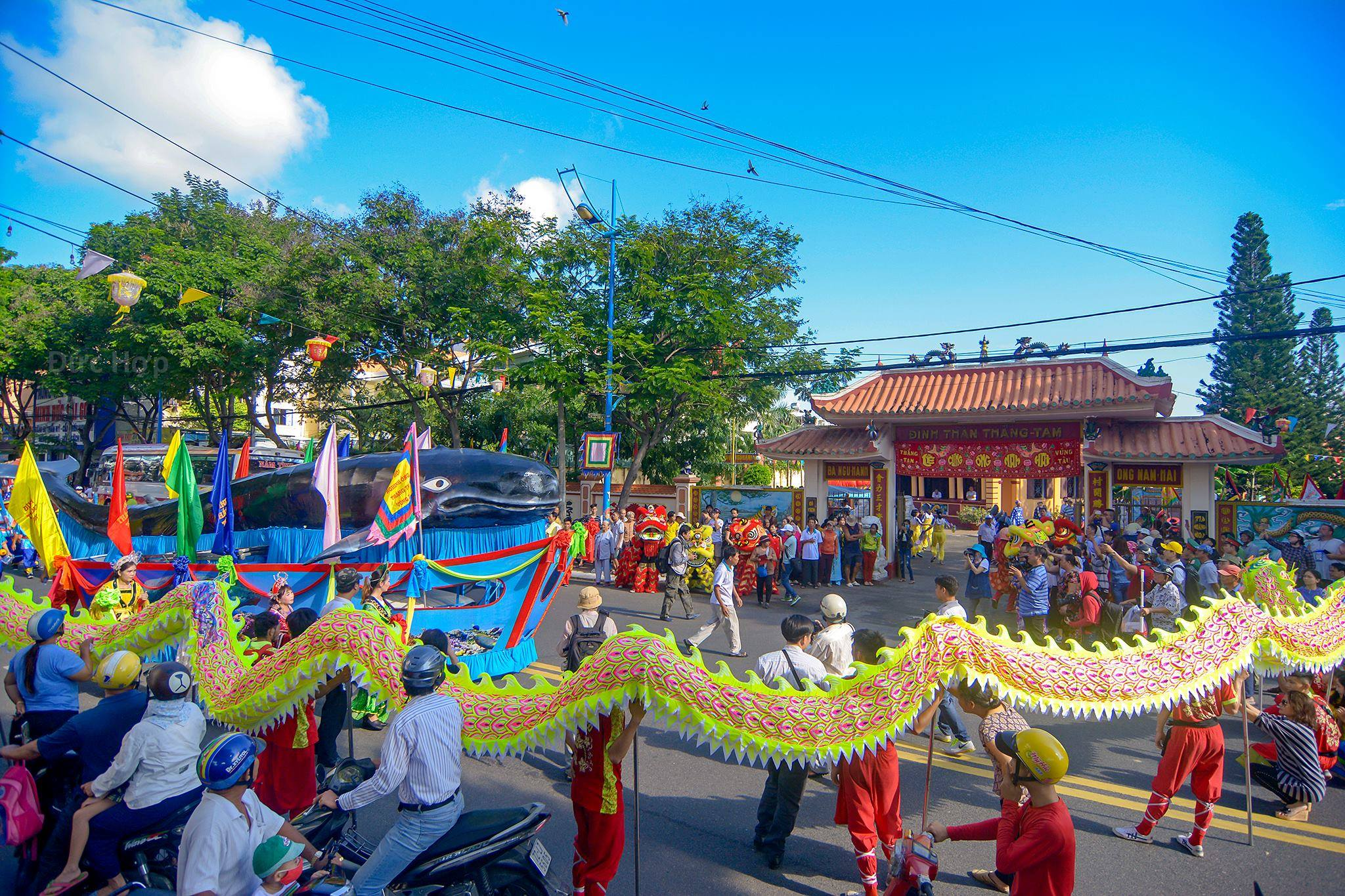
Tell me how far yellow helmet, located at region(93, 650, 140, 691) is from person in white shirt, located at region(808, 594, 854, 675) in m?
4.16

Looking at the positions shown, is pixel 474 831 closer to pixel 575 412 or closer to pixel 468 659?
pixel 468 659

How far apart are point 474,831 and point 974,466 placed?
48.3 feet

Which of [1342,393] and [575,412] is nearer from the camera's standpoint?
[575,412]

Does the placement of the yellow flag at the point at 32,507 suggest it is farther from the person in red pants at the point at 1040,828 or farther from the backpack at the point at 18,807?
the person in red pants at the point at 1040,828

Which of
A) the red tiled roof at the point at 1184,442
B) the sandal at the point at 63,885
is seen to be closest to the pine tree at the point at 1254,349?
the red tiled roof at the point at 1184,442

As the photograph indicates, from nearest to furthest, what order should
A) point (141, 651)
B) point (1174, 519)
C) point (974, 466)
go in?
point (141, 651), point (1174, 519), point (974, 466)

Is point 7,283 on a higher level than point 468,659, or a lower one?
higher

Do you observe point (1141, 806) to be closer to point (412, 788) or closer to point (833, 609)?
point (833, 609)

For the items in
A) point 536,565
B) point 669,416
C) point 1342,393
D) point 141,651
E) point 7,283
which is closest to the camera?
point 141,651

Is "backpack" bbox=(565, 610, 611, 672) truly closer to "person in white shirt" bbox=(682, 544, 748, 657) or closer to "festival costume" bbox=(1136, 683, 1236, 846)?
"person in white shirt" bbox=(682, 544, 748, 657)

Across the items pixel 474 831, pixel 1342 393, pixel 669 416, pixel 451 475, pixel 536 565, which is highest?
pixel 1342 393

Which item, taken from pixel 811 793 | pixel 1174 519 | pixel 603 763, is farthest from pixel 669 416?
pixel 603 763

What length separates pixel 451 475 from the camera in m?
11.1

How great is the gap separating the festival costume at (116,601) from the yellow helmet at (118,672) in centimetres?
396
